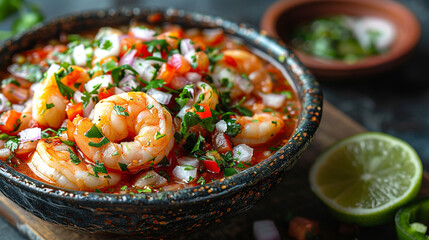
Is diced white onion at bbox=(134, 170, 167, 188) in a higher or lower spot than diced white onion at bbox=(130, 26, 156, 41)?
lower

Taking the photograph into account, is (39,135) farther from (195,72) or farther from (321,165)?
(321,165)

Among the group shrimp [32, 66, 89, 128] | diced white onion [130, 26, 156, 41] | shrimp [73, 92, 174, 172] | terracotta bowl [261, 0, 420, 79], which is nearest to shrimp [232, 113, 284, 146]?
shrimp [73, 92, 174, 172]

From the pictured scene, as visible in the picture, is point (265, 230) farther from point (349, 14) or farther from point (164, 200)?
point (349, 14)

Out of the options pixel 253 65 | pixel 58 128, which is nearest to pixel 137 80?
pixel 58 128

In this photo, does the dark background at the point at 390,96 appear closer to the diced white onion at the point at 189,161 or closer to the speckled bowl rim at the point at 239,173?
the speckled bowl rim at the point at 239,173

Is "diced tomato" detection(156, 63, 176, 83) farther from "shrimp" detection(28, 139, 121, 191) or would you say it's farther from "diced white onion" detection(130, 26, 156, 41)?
"shrimp" detection(28, 139, 121, 191)

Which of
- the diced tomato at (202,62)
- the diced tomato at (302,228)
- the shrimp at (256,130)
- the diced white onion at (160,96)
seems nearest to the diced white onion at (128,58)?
the diced white onion at (160,96)
